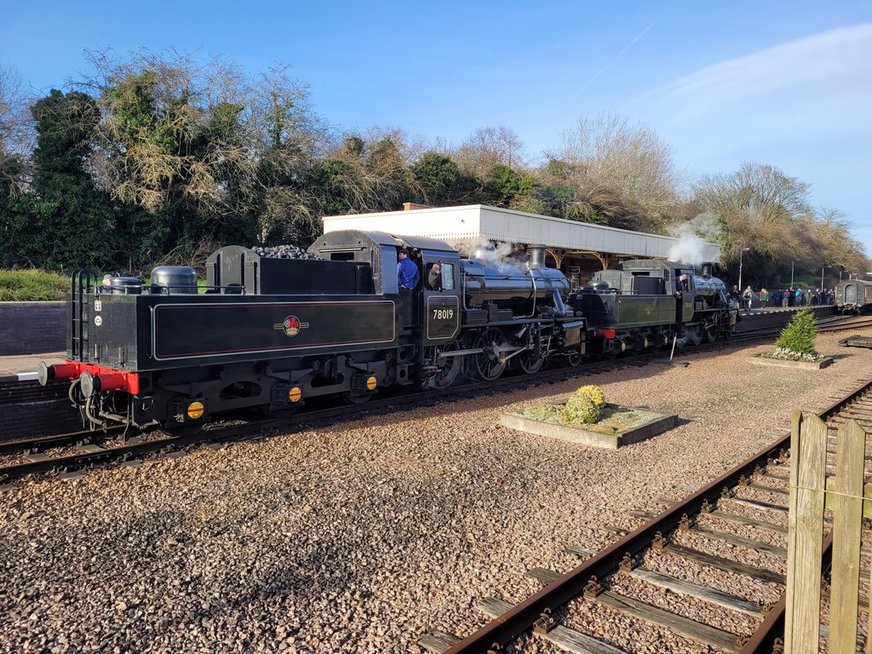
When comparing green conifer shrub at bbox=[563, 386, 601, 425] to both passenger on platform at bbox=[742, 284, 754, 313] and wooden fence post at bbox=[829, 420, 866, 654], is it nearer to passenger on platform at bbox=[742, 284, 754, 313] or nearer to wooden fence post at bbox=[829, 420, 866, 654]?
wooden fence post at bbox=[829, 420, 866, 654]

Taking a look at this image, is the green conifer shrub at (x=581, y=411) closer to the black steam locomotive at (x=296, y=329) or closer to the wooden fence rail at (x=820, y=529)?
the black steam locomotive at (x=296, y=329)

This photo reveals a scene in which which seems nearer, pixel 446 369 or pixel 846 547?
pixel 846 547

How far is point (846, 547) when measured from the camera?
248cm

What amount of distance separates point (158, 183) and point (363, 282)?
1597cm

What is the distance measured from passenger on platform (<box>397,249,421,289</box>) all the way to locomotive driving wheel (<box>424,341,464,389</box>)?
1.49 m

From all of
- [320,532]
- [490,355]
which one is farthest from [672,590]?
[490,355]

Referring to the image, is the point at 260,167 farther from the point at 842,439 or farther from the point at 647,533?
the point at 842,439

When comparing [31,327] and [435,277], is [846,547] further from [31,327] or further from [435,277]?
[31,327]

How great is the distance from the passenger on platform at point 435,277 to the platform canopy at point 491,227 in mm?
11062

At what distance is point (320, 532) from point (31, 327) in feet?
35.2

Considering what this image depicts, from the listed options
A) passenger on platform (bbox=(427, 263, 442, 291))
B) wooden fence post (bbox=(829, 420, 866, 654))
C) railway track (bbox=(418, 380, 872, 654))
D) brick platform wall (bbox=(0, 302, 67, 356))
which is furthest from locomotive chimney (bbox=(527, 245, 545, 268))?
wooden fence post (bbox=(829, 420, 866, 654))

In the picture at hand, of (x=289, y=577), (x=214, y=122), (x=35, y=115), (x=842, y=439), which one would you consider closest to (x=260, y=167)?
(x=214, y=122)

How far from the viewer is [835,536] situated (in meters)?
2.50

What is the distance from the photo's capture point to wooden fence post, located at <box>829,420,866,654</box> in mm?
2449
